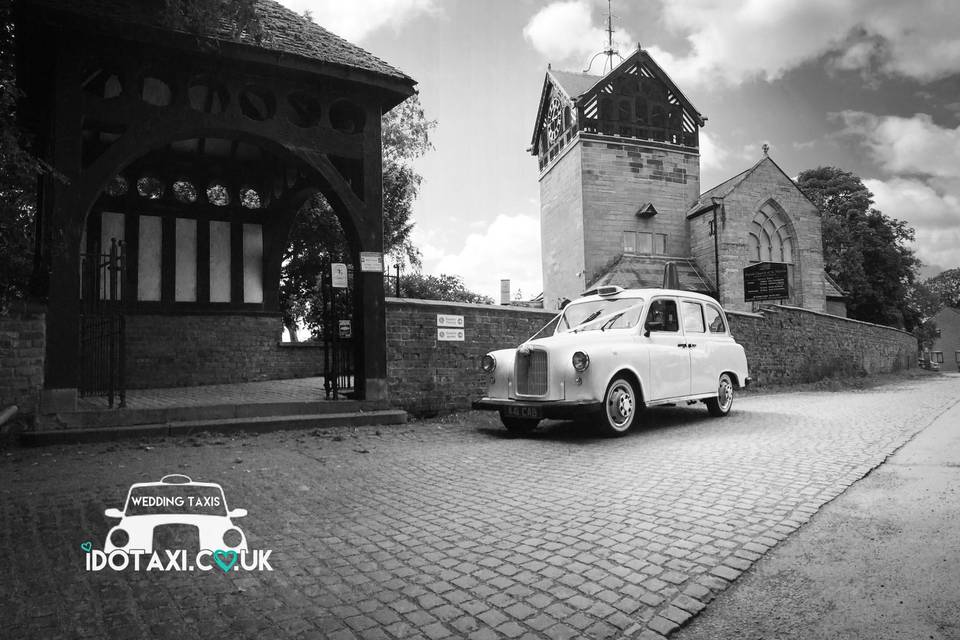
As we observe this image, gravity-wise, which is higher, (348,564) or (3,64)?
(3,64)

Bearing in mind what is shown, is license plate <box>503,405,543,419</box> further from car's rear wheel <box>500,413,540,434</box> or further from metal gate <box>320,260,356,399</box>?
metal gate <box>320,260,356,399</box>

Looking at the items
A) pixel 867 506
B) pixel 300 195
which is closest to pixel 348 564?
pixel 867 506

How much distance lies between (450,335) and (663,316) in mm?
3599

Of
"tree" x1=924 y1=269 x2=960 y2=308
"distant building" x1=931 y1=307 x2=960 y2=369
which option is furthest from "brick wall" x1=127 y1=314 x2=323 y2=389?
"tree" x1=924 y1=269 x2=960 y2=308

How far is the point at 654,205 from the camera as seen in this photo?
2956 centimetres

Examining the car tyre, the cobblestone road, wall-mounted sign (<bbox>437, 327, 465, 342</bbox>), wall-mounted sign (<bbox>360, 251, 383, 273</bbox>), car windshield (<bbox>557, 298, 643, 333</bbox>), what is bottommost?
the cobblestone road

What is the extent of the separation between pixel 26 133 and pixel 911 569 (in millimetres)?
9492

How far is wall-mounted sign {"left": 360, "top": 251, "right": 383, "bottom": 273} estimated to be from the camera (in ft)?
30.4

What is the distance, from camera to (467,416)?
389 inches

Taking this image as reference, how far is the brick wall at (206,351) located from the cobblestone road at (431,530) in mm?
5442

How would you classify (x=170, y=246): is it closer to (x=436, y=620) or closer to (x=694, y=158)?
(x=436, y=620)

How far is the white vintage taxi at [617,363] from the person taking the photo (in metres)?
7.28

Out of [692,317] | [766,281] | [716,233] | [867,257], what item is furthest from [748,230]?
[692,317]

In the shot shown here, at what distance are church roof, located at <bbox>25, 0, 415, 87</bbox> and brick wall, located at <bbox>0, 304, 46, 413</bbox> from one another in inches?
147
